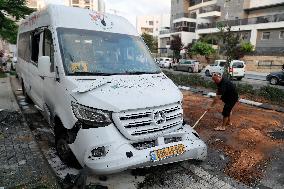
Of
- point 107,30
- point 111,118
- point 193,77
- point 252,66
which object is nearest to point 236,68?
point 193,77

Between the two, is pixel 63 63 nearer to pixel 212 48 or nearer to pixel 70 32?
pixel 70 32

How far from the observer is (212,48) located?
1686 inches

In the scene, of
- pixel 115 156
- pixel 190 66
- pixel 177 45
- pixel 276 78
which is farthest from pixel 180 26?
pixel 115 156

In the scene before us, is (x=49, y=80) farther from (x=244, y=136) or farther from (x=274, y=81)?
(x=274, y=81)

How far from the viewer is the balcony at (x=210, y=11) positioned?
5112 cm

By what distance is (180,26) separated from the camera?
55.7 m

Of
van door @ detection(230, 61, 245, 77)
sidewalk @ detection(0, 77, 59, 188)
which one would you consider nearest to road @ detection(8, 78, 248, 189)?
sidewalk @ detection(0, 77, 59, 188)

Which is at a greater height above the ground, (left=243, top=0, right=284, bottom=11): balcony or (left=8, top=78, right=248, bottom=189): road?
(left=243, top=0, right=284, bottom=11): balcony

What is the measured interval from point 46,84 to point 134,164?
278 cm

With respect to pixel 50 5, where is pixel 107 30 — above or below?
below

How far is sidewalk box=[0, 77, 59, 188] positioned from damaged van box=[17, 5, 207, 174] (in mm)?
486

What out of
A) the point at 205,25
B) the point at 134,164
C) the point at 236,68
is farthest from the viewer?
the point at 205,25

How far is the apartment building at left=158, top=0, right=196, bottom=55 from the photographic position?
54931mm

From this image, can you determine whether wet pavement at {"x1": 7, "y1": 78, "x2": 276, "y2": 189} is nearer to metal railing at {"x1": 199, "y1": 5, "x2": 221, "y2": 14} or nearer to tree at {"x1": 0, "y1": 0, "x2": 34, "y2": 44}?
tree at {"x1": 0, "y1": 0, "x2": 34, "y2": 44}
